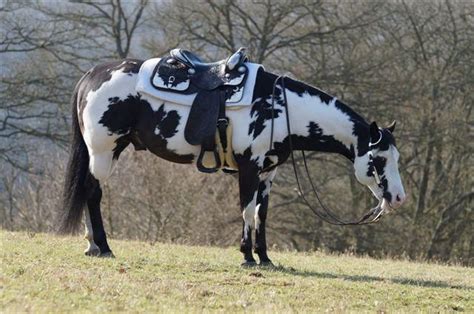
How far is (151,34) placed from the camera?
3034 centimetres

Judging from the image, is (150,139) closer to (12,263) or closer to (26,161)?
(12,263)

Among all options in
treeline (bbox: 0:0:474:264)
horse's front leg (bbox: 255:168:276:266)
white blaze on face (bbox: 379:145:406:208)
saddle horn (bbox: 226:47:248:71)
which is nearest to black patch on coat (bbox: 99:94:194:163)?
saddle horn (bbox: 226:47:248:71)

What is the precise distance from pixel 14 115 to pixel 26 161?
1652 mm

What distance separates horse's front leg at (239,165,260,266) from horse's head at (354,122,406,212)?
1.27m

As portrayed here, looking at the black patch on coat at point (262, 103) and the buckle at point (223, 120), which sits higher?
the black patch on coat at point (262, 103)

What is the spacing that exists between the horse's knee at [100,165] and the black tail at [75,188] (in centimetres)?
17

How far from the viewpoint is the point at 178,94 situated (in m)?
10.5

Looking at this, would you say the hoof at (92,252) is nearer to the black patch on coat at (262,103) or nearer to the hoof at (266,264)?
the hoof at (266,264)

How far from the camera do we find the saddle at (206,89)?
10336mm

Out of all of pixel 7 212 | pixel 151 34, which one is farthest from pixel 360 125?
pixel 7 212

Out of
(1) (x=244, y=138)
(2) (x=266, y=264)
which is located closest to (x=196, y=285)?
(2) (x=266, y=264)

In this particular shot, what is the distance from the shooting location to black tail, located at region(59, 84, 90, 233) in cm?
1078

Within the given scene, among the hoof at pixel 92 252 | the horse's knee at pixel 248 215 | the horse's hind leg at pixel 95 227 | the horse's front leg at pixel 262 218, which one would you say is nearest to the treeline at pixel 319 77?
the horse's front leg at pixel 262 218

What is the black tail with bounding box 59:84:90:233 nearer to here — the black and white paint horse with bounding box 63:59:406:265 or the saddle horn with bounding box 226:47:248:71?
the black and white paint horse with bounding box 63:59:406:265
